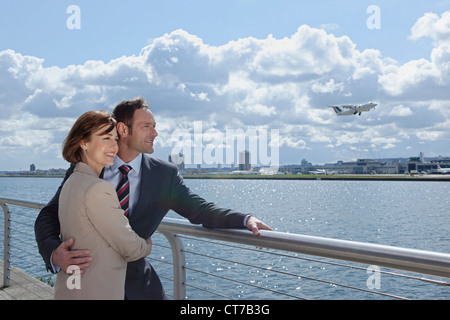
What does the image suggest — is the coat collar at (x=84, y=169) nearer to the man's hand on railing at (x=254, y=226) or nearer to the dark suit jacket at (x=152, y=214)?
the dark suit jacket at (x=152, y=214)

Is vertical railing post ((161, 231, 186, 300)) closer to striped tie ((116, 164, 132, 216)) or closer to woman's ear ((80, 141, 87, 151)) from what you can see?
striped tie ((116, 164, 132, 216))

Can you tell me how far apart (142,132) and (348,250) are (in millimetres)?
1164

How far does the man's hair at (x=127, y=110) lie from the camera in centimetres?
234

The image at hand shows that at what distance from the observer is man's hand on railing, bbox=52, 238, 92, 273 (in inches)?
75.5

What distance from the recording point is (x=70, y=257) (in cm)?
193

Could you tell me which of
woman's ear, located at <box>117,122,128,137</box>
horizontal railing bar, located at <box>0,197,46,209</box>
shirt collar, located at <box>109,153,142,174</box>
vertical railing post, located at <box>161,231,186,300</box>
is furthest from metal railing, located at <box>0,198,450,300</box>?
horizontal railing bar, located at <box>0,197,46,209</box>

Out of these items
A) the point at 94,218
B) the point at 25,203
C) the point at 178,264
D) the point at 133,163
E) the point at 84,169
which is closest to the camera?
the point at 94,218

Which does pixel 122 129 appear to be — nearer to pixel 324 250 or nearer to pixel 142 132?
pixel 142 132

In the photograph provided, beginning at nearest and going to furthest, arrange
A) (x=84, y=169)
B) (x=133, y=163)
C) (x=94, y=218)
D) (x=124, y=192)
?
1. (x=94, y=218)
2. (x=84, y=169)
3. (x=124, y=192)
4. (x=133, y=163)

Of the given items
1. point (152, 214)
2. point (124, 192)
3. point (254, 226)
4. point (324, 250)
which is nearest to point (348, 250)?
point (324, 250)

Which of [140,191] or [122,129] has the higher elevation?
[122,129]

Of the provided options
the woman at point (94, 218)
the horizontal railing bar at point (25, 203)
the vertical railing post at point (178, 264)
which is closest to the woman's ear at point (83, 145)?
the woman at point (94, 218)

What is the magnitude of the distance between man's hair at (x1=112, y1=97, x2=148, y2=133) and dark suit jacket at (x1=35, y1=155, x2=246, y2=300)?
0.24m
